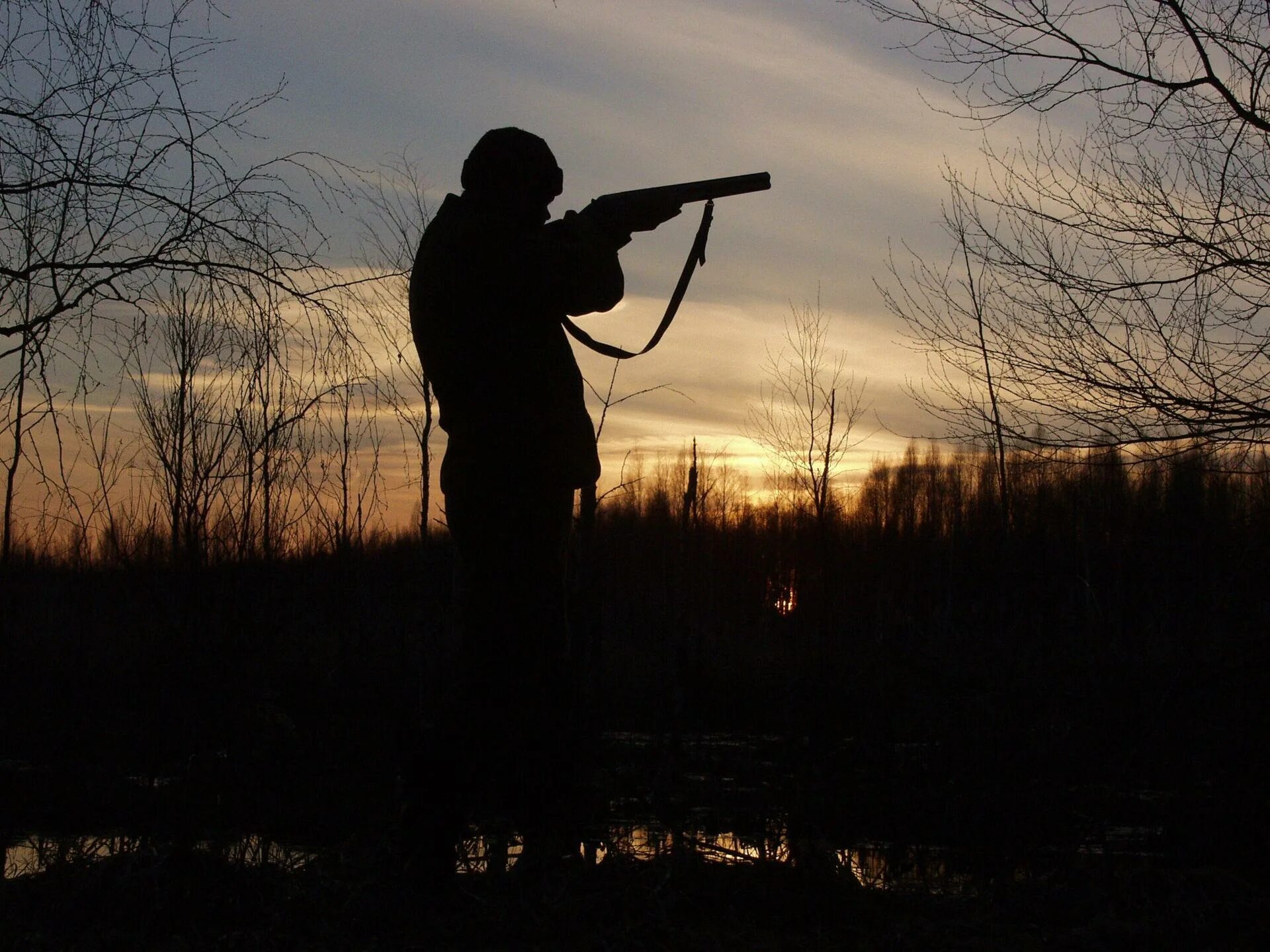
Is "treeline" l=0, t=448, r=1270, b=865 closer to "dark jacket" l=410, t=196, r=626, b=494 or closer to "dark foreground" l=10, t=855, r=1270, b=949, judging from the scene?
"dark foreground" l=10, t=855, r=1270, b=949

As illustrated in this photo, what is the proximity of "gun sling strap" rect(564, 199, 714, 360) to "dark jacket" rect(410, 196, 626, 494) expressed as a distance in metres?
0.51

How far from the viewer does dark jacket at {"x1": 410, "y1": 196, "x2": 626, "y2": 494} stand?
319 centimetres

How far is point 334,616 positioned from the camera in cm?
1526

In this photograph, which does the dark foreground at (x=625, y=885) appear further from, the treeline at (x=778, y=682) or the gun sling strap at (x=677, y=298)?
the gun sling strap at (x=677, y=298)

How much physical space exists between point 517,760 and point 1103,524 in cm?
2326

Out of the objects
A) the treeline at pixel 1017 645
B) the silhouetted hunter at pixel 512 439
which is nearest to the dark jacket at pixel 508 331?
the silhouetted hunter at pixel 512 439

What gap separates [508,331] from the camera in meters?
3.25

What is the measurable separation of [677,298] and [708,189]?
489 millimetres

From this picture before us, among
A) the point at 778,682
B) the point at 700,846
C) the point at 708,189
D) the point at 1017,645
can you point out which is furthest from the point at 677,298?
the point at 1017,645

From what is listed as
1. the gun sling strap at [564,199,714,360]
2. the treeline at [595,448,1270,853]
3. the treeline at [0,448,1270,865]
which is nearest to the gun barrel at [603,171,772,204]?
the gun sling strap at [564,199,714,360]

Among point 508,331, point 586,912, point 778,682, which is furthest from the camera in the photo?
point 778,682

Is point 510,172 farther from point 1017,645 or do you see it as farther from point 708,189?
point 1017,645

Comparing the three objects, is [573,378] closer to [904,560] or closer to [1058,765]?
[1058,765]

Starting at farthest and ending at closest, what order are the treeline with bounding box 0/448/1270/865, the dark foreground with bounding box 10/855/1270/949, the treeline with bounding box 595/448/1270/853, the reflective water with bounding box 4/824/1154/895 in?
the treeline with bounding box 595/448/1270/853 < the treeline with bounding box 0/448/1270/865 < the reflective water with bounding box 4/824/1154/895 < the dark foreground with bounding box 10/855/1270/949
